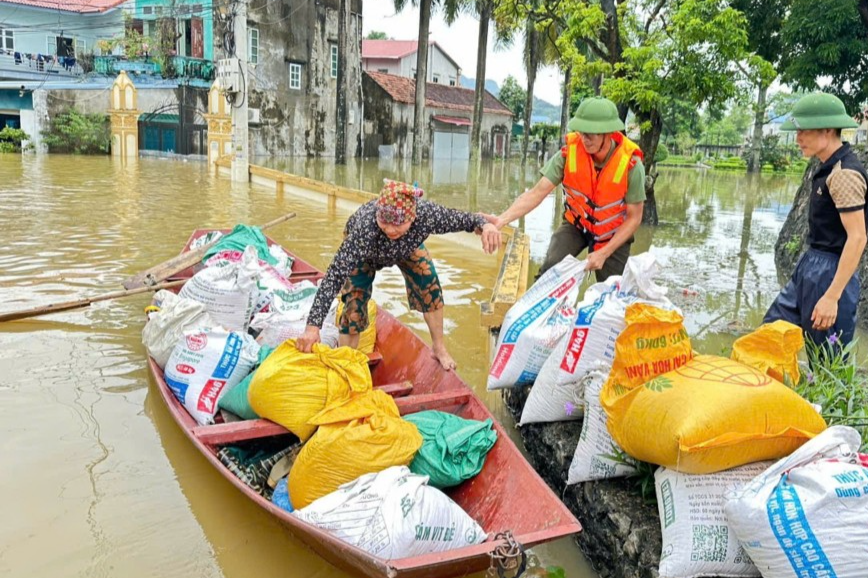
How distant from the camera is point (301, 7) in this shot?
26.5 m

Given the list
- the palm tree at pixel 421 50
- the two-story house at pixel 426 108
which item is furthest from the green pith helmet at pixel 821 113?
the two-story house at pixel 426 108

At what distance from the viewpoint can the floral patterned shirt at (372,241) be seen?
136 inches

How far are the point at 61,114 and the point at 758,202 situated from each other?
22.0 meters

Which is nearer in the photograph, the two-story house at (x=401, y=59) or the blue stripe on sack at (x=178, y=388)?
the blue stripe on sack at (x=178, y=388)

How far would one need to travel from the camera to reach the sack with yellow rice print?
2.21m

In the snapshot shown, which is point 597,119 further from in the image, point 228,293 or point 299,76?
point 299,76

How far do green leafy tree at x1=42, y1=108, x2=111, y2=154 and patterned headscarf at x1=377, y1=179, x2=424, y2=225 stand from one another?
2312cm

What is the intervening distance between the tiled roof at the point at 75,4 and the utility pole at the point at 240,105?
14.3 m

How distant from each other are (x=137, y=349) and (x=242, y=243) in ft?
4.05

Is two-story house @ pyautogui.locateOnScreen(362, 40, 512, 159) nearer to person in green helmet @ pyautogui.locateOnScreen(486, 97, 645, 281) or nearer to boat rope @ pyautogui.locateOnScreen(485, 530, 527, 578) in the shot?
person in green helmet @ pyautogui.locateOnScreen(486, 97, 645, 281)

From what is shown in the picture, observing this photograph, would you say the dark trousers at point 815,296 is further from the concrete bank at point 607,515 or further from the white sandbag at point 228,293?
the white sandbag at point 228,293

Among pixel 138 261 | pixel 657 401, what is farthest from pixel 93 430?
pixel 138 261

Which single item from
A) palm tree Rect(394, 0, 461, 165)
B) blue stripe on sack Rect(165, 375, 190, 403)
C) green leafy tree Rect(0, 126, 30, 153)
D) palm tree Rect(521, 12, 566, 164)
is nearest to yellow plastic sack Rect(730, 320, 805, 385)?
blue stripe on sack Rect(165, 375, 190, 403)

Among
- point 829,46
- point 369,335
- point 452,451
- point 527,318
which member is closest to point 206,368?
point 369,335
